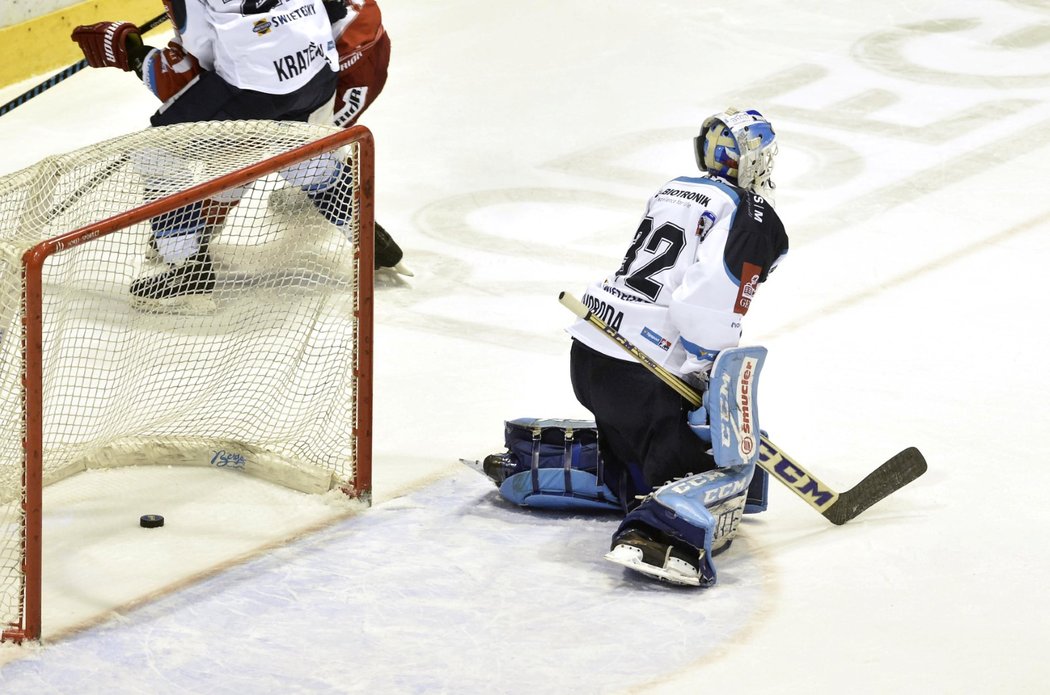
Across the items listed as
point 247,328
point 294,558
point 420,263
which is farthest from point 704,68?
point 294,558

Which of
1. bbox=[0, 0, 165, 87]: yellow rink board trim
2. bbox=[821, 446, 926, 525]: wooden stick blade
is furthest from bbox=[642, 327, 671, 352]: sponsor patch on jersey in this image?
bbox=[0, 0, 165, 87]: yellow rink board trim

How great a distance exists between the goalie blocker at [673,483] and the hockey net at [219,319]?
36 cm

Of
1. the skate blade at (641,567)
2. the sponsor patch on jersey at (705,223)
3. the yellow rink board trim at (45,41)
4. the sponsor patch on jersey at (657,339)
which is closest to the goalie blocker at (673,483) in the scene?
the skate blade at (641,567)

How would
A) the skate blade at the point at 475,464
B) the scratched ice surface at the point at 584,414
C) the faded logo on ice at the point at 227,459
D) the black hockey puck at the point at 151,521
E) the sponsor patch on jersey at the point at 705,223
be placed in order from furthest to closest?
1. the faded logo on ice at the point at 227,459
2. the skate blade at the point at 475,464
3. the black hockey puck at the point at 151,521
4. the sponsor patch on jersey at the point at 705,223
5. the scratched ice surface at the point at 584,414

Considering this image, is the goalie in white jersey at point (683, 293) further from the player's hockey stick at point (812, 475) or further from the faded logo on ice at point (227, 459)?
the faded logo on ice at point (227, 459)

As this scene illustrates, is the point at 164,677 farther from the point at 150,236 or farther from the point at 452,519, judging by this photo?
the point at 150,236

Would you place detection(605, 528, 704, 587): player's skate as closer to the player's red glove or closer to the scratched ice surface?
A: the scratched ice surface

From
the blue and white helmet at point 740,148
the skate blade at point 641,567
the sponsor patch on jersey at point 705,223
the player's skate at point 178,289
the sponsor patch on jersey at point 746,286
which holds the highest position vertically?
the blue and white helmet at point 740,148

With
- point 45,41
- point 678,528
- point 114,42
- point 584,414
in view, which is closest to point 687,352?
point 678,528

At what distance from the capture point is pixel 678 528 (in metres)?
3.46

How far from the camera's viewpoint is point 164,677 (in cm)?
313

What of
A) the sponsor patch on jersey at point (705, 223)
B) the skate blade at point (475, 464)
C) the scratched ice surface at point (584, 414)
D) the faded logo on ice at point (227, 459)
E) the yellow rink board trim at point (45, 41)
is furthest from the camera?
the yellow rink board trim at point (45, 41)

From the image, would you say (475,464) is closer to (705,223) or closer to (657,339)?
(657,339)

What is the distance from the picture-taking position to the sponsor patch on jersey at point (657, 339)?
3.63 meters
